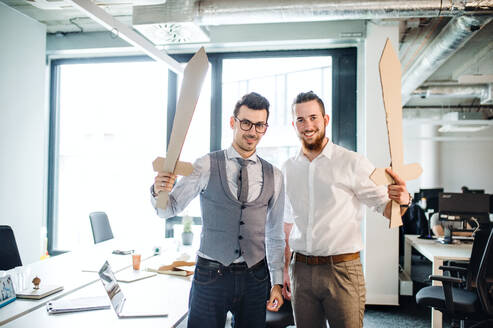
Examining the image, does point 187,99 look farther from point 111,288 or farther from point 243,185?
point 111,288

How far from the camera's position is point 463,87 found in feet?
23.7

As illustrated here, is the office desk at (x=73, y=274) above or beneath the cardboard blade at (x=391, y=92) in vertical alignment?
beneath

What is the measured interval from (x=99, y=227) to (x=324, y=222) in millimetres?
2598

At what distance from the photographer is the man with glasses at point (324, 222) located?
5.69 ft

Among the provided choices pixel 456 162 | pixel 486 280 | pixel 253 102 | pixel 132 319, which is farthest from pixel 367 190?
pixel 456 162

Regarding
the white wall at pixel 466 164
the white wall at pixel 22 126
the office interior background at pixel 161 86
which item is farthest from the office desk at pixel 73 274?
the white wall at pixel 466 164

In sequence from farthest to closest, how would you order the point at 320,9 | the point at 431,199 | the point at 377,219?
the point at 431,199 → the point at 377,219 → the point at 320,9

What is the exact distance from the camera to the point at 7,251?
8.97 ft

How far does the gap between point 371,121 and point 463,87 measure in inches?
169

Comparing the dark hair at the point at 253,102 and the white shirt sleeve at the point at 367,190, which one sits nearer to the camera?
the dark hair at the point at 253,102

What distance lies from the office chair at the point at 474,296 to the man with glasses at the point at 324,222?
1269mm

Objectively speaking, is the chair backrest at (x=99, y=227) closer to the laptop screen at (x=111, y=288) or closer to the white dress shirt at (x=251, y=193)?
the laptop screen at (x=111, y=288)

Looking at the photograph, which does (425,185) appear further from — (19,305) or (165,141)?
(19,305)

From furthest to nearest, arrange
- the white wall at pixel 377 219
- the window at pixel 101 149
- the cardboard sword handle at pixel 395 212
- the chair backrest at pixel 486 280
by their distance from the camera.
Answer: the window at pixel 101 149
the white wall at pixel 377 219
the chair backrest at pixel 486 280
the cardboard sword handle at pixel 395 212
